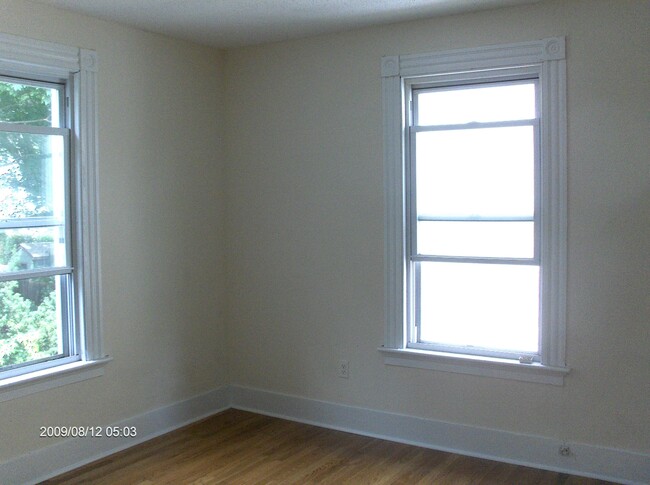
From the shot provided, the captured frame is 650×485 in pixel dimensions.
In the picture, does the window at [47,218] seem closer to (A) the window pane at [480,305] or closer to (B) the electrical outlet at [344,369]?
(B) the electrical outlet at [344,369]

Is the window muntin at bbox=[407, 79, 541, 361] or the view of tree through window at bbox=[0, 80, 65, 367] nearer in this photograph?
the view of tree through window at bbox=[0, 80, 65, 367]

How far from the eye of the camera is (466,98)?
14.1 ft

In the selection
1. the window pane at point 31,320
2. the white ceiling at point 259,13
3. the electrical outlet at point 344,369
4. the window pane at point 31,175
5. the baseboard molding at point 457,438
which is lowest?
the baseboard molding at point 457,438

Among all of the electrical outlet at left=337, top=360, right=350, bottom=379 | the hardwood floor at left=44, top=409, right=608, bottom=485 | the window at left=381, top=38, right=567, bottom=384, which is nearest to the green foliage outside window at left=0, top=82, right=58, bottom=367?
the hardwood floor at left=44, top=409, right=608, bottom=485

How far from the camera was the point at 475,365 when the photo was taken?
4.23m

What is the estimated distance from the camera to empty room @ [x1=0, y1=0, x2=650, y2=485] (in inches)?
151

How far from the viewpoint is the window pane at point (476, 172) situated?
4.12 m

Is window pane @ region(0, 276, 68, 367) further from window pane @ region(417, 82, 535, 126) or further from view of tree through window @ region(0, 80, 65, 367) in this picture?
window pane @ region(417, 82, 535, 126)

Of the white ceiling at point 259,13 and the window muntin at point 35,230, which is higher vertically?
the white ceiling at point 259,13

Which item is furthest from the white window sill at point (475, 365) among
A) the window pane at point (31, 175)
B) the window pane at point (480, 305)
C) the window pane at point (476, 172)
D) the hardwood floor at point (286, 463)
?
the window pane at point (31, 175)

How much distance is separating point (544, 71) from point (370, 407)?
7.89 ft

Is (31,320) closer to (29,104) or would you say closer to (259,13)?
(29,104)

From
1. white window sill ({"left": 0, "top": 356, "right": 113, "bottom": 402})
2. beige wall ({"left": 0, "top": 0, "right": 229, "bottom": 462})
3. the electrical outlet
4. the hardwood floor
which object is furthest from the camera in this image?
the electrical outlet

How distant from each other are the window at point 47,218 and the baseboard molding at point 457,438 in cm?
140
